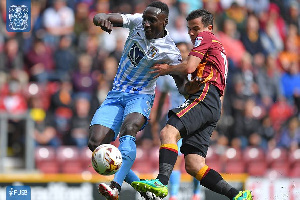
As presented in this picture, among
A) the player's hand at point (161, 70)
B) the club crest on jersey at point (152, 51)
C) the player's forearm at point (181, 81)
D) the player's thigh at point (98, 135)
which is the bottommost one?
the player's thigh at point (98, 135)

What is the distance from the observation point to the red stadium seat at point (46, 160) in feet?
41.6

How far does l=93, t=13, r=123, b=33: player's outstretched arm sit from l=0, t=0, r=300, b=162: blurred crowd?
435 cm

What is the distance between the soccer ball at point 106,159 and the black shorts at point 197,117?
66 centimetres

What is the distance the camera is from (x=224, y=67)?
7.92 m

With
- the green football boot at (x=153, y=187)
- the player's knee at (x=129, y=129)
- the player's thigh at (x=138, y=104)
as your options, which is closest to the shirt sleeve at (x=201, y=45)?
the player's thigh at (x=138, y=104)

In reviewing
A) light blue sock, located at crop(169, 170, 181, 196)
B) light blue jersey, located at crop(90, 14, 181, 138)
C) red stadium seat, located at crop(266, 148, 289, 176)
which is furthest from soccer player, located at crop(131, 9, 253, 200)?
red stadium seat, located at crop(266, 148, 289, 176)

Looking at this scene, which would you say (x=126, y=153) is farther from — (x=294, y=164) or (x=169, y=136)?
(x=294, y=164)

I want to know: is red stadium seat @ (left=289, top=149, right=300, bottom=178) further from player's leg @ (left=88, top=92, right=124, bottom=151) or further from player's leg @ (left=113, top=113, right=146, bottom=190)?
player's leg @ (left=113, top=113, right=146, bottom=190)

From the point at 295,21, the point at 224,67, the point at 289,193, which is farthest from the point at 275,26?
the point at 224,67

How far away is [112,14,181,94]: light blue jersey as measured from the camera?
8273 millimetres

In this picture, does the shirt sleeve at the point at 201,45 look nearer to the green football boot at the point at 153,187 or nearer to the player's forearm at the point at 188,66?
the player's forearm at the point at 188,66

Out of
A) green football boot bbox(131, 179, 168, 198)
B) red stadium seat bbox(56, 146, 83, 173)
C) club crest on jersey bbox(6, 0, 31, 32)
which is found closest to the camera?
green football boot bbox(131, 179, 168, 198)

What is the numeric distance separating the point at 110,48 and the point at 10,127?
364 centimetres

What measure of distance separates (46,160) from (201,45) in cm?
589
